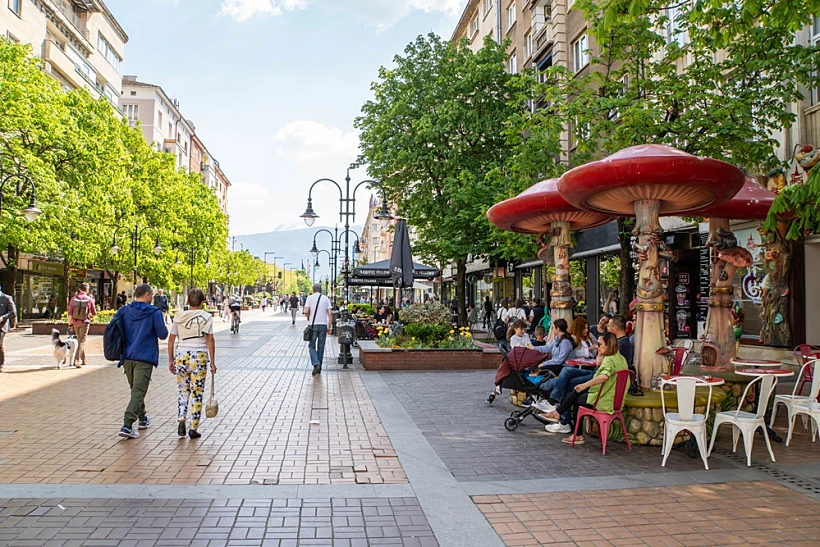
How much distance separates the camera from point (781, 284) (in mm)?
14062

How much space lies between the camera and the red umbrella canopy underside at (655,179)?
7250 millimetres

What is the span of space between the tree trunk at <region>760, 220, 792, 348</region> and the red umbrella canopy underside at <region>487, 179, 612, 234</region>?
476 centimetres

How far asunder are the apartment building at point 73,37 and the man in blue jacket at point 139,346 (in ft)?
86.1

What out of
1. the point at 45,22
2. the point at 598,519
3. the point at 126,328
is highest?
the point at 45,22

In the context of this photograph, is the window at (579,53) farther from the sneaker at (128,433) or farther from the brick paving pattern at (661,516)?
the sneaker at (128,433)

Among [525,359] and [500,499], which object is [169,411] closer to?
[525,359]

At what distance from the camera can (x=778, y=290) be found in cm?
1412

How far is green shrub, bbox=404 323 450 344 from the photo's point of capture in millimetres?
14797

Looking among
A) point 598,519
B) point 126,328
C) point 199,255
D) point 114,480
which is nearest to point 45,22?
point 199,255

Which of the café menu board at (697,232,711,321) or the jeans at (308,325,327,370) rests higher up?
the café menu board at (697,232,711,321)

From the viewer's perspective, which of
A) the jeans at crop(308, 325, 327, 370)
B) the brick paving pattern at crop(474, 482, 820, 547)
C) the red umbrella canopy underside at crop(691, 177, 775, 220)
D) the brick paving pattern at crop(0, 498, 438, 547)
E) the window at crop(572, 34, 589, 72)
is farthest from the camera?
the window at crop(572, 34, 589, 72)

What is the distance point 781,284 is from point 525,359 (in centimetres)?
881

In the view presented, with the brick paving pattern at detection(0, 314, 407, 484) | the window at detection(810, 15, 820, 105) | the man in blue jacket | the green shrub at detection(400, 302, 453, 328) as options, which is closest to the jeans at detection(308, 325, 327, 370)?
the brick paving pattern at detection(0, 314, 407, 484)

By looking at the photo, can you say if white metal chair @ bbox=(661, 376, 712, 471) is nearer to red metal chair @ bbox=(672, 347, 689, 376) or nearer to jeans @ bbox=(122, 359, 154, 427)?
red metal chair @ bbox=(672, 347, 689, 376)
